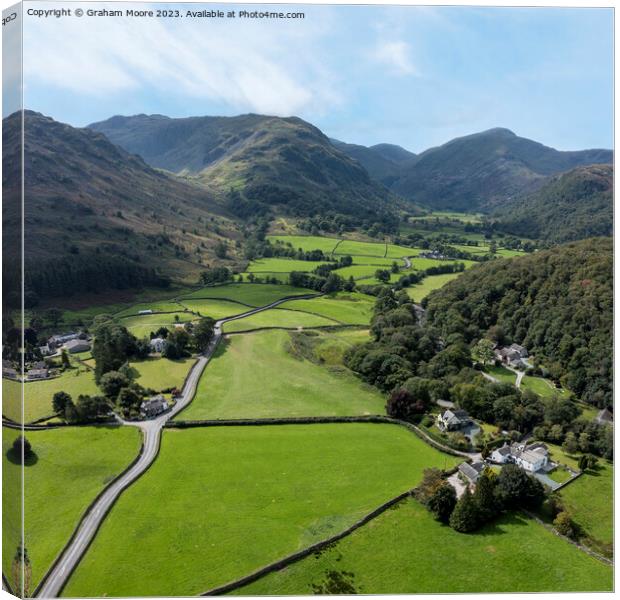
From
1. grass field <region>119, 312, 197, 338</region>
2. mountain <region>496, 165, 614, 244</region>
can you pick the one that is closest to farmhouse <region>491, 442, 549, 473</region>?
grass field <region>119, 312, 197, 338</region>

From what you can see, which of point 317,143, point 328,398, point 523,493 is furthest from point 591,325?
point 317,143

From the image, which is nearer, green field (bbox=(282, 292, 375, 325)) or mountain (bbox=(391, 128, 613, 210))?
green field (bbox=(282, 292, 375, 325))

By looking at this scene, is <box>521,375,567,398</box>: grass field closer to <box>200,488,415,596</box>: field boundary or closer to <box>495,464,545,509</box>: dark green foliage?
<box>495,464,545,509</box>: dark green foliage

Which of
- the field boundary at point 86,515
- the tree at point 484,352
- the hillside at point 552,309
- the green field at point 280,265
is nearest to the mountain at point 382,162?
the green field at point 280,265

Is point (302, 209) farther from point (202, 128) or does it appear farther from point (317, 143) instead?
point (202, 128)

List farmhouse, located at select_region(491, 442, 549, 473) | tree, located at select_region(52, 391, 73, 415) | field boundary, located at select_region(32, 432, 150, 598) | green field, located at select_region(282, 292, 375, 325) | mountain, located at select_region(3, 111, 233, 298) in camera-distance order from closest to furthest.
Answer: field boundary, located at select_region(32, 432, 150, 598) → farmhouse, located at select_region(491, 442, 549, 473) → tree, located at select_region(52, 391, 73, 415) → mountain, located at select_region(3, 111, 233, 298) → green field, located at select_region(282, 292, 375, 325)
